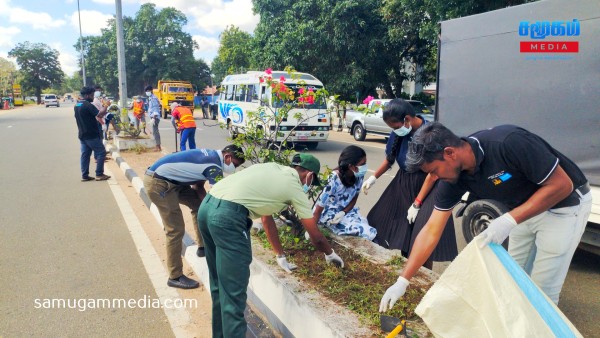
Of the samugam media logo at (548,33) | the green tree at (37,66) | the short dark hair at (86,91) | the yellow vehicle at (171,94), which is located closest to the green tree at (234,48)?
the yellow vehicle at (171,94)

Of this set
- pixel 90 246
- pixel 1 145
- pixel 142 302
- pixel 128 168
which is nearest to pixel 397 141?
pixel 142 302

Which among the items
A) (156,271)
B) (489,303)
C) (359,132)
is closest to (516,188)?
(489,303)

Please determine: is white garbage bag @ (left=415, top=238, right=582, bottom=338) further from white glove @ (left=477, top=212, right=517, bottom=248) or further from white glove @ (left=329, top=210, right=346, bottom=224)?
white glove @ (left=329, top=210, right=346, bottom=224)

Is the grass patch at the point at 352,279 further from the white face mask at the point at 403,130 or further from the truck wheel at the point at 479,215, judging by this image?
the truck wheel at the point at 479,215

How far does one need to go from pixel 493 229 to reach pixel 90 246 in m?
4.18

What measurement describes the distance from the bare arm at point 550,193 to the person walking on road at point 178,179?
2.15 meters

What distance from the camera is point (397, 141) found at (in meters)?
3.75

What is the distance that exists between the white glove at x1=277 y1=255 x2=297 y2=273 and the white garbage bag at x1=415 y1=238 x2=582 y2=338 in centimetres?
125

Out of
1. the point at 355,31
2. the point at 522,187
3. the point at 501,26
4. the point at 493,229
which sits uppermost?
the point at 355,31

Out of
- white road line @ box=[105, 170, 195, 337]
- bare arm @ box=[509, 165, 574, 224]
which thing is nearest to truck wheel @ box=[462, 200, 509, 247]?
bare arm @ box=[509, 165, 574, 224]

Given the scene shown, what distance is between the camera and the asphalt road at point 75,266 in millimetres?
3197

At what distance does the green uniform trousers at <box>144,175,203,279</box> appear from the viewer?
360 cm

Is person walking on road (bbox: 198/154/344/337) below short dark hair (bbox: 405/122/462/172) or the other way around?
below

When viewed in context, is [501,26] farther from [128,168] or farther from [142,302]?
[128,168]
